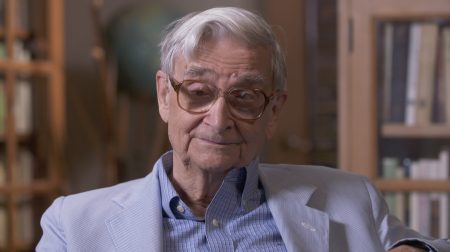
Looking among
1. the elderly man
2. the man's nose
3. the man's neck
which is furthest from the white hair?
the man's neck

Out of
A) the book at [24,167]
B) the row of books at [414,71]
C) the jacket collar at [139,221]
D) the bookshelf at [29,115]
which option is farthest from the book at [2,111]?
the jacket collar at [139,221]

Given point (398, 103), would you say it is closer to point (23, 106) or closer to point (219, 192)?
point (219, 192)

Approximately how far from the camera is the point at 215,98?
1.50 meters

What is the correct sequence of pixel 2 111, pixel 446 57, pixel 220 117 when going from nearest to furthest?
pixel 220 117 < pixel 446 57 < pixel 2 111

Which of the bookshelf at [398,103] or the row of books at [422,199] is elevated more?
the bookshelf at [398,103]

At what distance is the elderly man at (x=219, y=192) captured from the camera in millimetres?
1495

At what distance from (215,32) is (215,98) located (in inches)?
5.2

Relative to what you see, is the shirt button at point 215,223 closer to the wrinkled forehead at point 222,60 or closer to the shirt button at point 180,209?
the shirt button at point 180,209

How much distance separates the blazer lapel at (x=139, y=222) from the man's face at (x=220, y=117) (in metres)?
0.10

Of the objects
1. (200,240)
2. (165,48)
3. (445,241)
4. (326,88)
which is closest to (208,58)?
(165,48)

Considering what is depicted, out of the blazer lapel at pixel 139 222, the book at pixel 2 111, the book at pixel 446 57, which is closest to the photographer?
the blazer lapel at pixel 139 222

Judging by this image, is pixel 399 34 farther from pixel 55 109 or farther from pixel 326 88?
pixel 55 109

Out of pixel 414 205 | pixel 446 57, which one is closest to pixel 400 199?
pixel 414 205

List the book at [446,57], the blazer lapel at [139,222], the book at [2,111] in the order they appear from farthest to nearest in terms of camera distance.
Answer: the book at [2,111]
the book at [446,57]
the blazer lapel at [139,222]
